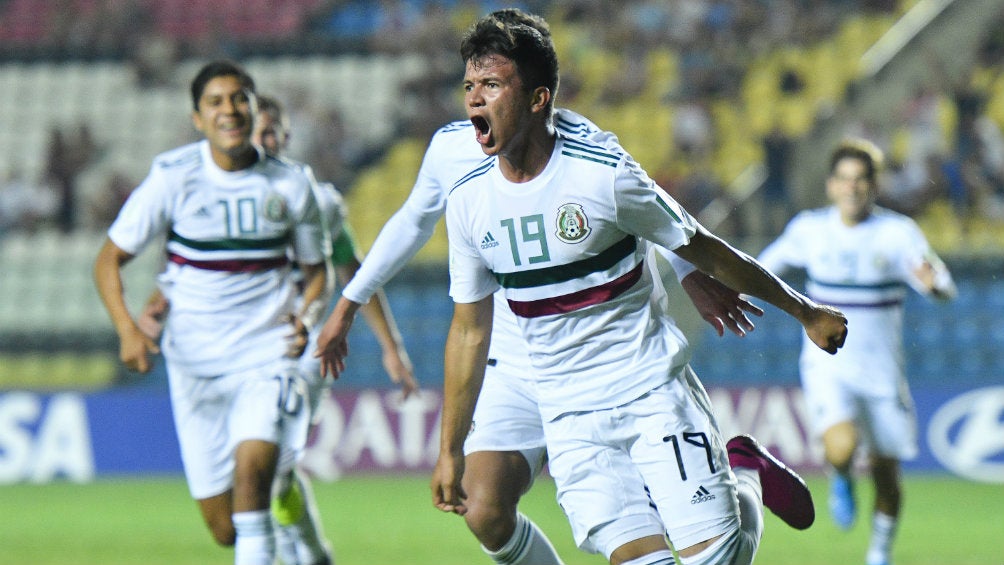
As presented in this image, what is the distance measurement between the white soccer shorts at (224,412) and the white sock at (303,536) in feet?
1.66

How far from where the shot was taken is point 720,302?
4.89m

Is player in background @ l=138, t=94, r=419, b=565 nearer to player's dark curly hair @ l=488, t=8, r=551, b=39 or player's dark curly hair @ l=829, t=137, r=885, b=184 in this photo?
player's dark curly hair @ l=488, t=8, r=551, b=39

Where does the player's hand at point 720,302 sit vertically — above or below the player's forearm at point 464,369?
above

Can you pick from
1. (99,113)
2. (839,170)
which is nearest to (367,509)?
(839,170)

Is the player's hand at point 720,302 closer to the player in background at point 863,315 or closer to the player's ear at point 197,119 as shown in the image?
the player's ear at point 197,119

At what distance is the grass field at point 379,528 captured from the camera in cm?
874

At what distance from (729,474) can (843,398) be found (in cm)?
412

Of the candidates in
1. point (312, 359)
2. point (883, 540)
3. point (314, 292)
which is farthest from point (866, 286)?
point (314, 292)

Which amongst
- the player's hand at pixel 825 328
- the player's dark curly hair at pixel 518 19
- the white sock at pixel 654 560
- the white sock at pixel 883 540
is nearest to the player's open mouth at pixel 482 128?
the player's dark curly hair at pixel 518 19

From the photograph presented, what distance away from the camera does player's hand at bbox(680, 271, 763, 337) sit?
4.87 m

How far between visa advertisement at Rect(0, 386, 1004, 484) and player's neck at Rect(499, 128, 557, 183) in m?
8.73

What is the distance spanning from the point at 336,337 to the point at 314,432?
804 centimetres

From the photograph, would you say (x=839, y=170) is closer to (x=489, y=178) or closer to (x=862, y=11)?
(x=489, y=178)

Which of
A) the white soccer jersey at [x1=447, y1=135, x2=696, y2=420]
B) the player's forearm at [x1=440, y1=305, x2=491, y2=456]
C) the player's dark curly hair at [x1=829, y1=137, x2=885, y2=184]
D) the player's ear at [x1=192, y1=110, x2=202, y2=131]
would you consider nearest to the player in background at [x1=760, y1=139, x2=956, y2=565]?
the player's dark curly hair at [x1=829, y1=137, x2=885, y2=184]
